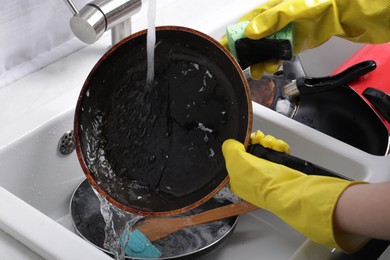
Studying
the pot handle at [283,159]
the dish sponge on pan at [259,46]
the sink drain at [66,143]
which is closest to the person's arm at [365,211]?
the pot handle at [283,159]

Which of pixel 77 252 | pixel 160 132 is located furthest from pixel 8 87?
pixel 77 252

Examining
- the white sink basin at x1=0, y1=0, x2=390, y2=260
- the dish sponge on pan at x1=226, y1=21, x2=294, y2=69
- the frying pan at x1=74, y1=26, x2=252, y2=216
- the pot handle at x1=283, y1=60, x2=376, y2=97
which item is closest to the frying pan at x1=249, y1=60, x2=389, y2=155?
the pot handle at x1=283, y1=60, x2=376, y2=97

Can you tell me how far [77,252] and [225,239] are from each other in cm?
35

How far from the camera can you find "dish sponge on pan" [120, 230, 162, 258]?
114 centimetres

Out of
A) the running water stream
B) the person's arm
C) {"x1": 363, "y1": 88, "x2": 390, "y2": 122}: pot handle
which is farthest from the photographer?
{"x1": 363, "y1": 88, "x2": 390, "y2": 122}: pot handle

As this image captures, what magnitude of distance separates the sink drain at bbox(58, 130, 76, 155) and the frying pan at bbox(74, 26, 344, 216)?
0.56ft

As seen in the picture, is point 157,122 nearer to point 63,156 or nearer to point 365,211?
point 63,156

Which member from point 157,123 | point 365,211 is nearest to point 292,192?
point 365,211

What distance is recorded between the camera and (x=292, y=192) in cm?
91

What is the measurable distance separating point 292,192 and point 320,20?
0.43m

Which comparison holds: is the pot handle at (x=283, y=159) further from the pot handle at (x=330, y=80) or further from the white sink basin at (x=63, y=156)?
the pot handle at (x=330, y=80)

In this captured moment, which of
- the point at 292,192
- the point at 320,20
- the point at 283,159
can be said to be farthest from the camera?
the point at 320,20

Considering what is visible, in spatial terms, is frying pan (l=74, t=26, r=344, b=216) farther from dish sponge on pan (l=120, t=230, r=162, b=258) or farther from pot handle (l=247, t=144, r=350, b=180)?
dish sponge on pan (l=120, t=230, r=162, b=258)

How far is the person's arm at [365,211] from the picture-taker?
31.0 inches
